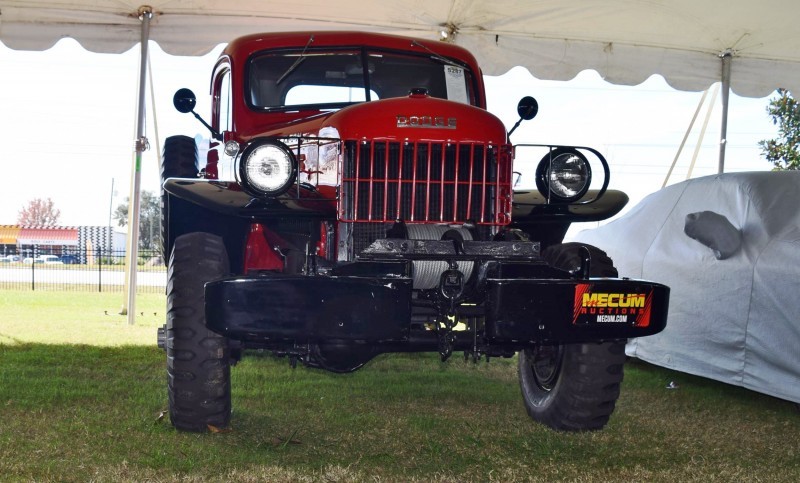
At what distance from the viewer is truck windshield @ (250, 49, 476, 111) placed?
4812 mm

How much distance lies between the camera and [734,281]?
4.83m

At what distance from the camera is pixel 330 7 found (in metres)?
7.70

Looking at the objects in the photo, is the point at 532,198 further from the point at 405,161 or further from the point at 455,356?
the point at 455,356

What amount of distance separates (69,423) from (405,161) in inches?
79.6

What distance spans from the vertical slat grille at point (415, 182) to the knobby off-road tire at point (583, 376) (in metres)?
0.54

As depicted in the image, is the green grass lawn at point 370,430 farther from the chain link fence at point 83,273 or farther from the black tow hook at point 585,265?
the chain link fence at point 83,273

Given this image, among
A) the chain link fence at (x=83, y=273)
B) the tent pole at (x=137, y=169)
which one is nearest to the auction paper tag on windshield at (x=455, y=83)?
the tent pole at (x=137, y=169)

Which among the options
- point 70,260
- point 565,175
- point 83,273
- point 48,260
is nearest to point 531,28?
point 565,175

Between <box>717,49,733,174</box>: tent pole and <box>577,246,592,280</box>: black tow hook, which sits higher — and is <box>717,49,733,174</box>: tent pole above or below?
above

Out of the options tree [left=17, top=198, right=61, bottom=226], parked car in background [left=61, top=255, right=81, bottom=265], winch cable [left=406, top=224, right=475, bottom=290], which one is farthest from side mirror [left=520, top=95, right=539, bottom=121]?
tree [left=17, top=198, right=61, bottom=226]

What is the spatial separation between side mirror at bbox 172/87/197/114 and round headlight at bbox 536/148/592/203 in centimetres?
198

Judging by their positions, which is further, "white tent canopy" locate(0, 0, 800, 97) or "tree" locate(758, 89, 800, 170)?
"tree" locate(758, 89, 800, 170)

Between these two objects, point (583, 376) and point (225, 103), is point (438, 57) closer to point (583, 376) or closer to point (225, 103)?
point (225, 103)

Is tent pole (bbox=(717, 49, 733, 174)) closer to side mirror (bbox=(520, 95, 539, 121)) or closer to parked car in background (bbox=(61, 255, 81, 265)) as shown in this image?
side mirror (bbox=(520, 95, 539, 121))
